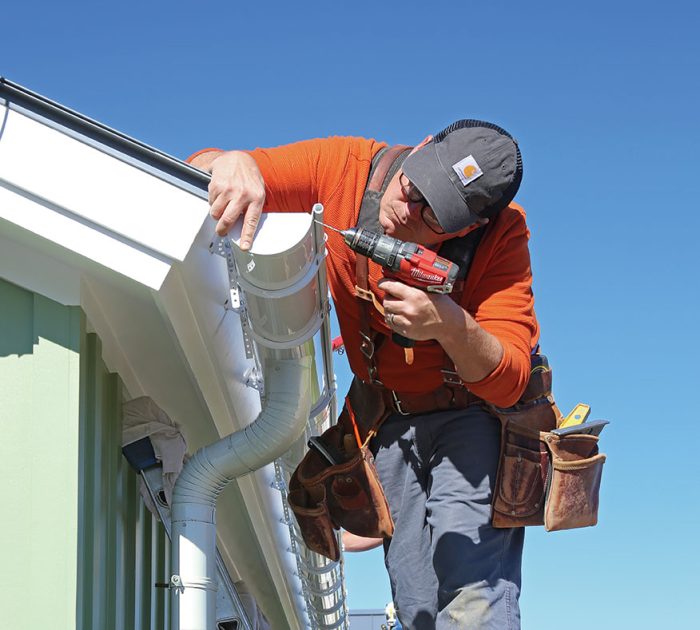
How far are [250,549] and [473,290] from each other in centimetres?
459

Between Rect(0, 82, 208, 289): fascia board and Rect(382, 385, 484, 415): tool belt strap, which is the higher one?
Rect(0, 82, 208, 289): fascia board

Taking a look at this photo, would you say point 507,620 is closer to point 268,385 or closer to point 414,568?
point 414,568

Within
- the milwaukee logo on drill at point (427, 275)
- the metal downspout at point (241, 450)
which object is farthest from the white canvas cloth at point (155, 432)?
the milwaukee logo on drill at point (427, 275)

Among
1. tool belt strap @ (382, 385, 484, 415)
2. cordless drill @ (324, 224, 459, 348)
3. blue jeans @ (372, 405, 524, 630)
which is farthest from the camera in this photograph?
tool belt strap @ (382, 385, 484, 415)

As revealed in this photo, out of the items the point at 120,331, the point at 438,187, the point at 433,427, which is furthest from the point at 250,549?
the point at 438,187

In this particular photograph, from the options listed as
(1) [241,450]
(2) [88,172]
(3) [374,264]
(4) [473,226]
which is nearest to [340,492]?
(1) [241,450]

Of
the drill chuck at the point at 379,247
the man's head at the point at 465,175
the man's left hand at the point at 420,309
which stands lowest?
the man's left hand at the point at 420,309

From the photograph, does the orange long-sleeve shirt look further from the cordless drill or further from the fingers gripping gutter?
the cordless drill

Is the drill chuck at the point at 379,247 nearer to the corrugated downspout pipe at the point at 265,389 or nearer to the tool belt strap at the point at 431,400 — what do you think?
the corrugated downspout pipe at the point at 265,389

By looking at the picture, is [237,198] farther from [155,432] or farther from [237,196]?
[155,432]

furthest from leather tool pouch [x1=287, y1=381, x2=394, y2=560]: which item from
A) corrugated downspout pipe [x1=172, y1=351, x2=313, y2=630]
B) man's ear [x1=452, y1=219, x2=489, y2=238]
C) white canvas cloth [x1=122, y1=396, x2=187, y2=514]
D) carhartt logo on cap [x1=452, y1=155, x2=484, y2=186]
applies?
carhartt logo on cap [x1=452, y1=155, x2=484, y2=186]

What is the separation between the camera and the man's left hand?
12.1 ft

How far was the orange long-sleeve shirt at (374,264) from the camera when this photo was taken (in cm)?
408

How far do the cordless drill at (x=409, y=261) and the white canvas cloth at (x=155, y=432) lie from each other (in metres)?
1.76
